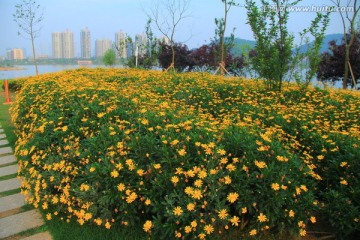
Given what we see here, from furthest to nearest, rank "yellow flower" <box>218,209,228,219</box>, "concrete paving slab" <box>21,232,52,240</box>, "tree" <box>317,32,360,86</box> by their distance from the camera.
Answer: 1. "tree" <box>317,32,360,86</box>
2. "concrete paving slab" <box>21,232,52,240</box>
3. "yellow flower" <box>218,209,228,219</box>

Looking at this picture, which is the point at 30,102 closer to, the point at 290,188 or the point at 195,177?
the point at 195,177

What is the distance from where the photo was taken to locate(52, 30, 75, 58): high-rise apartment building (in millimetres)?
36812

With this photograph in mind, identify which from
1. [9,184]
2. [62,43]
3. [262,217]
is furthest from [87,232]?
[62,43]

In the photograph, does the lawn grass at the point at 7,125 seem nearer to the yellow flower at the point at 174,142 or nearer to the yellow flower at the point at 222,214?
the yellow flower at the point at 174,142

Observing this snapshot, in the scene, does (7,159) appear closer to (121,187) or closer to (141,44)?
(121,187)

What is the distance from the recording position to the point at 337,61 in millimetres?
12117

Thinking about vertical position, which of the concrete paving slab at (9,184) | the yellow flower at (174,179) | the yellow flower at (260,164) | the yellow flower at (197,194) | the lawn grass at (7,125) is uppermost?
the yellow flower at (260,164)

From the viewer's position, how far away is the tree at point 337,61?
11852 millimetres

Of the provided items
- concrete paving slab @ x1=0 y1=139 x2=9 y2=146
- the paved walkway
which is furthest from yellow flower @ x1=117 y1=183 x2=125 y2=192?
concrete paving slab @ x1=0 y1=139 x2=9 y2=146

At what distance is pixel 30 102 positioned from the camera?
5059mm

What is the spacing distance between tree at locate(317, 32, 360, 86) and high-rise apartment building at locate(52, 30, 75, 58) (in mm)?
31125

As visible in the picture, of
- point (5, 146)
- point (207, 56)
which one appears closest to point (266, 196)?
point (5, 146)

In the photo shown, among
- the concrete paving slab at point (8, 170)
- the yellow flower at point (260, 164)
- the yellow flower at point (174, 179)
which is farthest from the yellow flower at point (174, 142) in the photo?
the concrete paving slab at point (8, 170)

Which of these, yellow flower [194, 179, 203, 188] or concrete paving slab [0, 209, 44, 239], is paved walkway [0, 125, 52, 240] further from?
yellow flower [194, 179, 203, 188]
